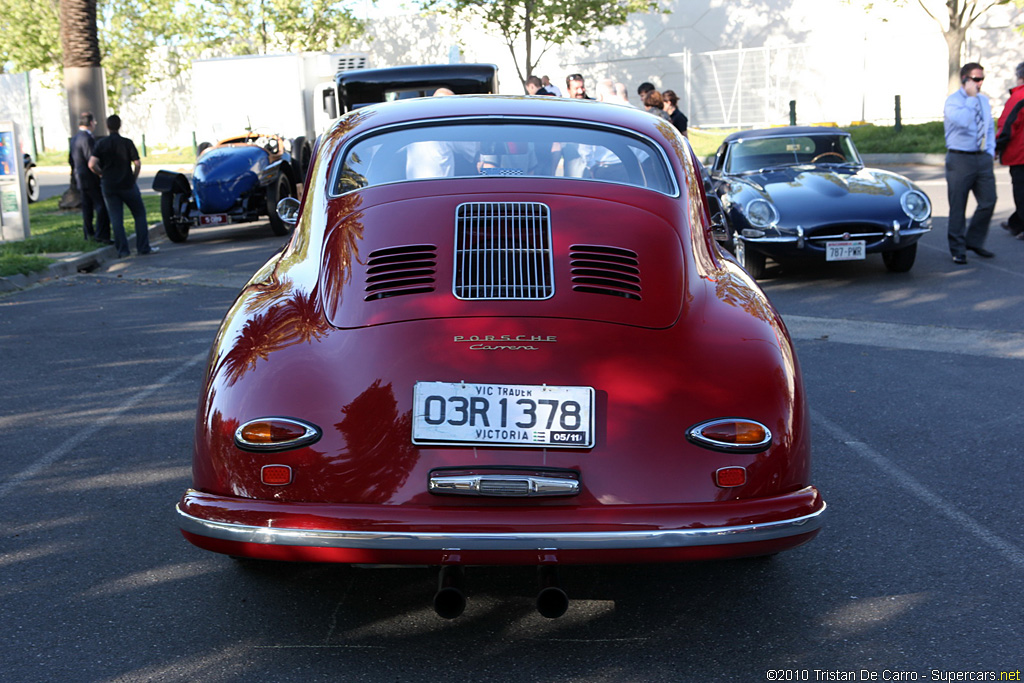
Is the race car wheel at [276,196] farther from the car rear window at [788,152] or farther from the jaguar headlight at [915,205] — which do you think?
the jaguar headlight at [915,205]

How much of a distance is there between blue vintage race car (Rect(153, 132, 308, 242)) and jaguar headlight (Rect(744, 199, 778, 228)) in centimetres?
799

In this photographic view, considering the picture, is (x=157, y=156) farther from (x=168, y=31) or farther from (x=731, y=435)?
(x=731, y=435)

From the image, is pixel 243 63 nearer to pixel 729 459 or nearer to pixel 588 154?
pixel 588 154

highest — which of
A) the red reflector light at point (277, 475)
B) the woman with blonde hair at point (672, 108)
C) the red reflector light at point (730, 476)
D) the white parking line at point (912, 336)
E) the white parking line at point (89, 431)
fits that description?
the woman with blonde hair at point (672, 108)

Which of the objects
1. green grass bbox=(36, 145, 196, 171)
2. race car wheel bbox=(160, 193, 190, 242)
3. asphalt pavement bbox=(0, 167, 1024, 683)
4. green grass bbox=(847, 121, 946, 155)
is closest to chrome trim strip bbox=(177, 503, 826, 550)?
asphalt pavement bbox=(0, 167, 1024, 683)

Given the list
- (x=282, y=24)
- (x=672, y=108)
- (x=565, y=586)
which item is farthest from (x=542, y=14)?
(x=565, y=586)

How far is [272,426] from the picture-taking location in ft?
10.1

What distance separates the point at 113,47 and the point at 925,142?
102ft

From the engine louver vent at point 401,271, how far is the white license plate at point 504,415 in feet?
1.52

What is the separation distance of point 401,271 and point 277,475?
826mm

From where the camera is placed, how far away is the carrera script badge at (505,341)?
3129 millimetres

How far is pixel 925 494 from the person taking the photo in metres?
4.47

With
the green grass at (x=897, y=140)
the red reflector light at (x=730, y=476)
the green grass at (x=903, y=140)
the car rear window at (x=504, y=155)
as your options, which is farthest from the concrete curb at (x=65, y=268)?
the green grass at (x=903, y=140)

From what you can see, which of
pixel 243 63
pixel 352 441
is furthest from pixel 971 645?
pixel 243 63
